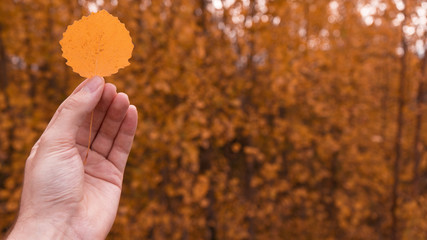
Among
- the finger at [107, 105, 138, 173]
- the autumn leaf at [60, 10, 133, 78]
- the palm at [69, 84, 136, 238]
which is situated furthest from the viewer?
the finger at [107, 105, 138, 173]

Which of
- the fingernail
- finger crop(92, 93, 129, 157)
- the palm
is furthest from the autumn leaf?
finger crop(92, 93, 129, 157)

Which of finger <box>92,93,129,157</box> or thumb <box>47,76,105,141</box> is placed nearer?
thumb <box>47,76,105,141</box>

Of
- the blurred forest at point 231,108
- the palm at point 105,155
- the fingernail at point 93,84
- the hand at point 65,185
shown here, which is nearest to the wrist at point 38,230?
the hand at point 65,185

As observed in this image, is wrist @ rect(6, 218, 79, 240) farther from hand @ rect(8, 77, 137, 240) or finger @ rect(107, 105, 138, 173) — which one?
finger @ rect(107, 105, 138, 173)

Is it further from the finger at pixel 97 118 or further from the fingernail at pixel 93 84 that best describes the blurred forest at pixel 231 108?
the fingernail at pixel 93 84

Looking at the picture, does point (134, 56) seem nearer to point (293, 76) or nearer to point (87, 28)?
point (293, 76)
